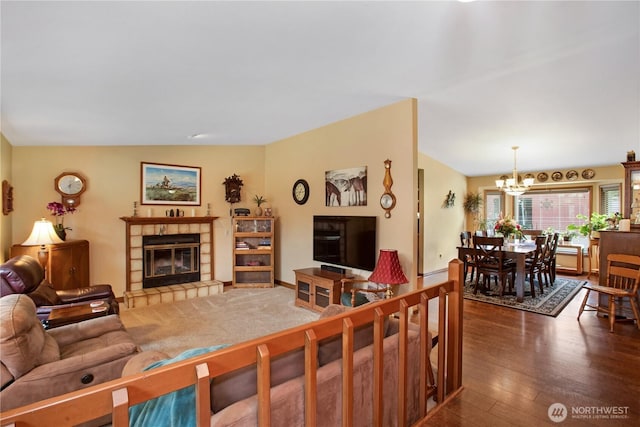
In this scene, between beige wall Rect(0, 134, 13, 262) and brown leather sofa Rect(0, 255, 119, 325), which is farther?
beige wall Rect(0, 134, 13, 262)

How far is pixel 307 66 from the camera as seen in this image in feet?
8.93

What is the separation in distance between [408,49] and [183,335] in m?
3.72

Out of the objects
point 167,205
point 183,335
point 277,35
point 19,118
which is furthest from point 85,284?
point 277,35

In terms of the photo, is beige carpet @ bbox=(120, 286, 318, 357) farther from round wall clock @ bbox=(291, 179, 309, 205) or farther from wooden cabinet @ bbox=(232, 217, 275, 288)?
round wall clock @ bbox=(291, 179, 309, 205)

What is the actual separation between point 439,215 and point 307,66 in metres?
5.31

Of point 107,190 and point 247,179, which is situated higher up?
point 247,179

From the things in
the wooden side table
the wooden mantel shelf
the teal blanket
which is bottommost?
the wooden side table

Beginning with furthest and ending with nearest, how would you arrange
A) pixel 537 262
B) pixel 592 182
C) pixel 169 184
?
pixel 592 182
pixel 169 184
pixel 537 262

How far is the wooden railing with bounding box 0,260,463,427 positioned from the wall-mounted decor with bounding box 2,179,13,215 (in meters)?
4.40

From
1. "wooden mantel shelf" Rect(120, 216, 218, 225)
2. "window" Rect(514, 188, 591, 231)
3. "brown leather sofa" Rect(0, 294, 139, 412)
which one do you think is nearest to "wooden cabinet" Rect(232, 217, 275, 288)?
"wooden mantel shelf" Rect(120, 216, 218, 225)

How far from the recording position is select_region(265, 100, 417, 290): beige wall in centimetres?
376

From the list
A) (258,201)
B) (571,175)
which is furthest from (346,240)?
(571,175)

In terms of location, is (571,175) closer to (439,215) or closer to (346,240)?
(439,215)

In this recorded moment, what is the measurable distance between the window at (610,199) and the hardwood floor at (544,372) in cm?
394
